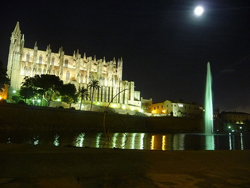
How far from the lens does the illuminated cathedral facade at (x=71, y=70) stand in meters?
79.4

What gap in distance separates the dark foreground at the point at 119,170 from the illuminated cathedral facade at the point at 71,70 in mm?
75475

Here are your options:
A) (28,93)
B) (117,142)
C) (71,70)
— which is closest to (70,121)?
(28,93)

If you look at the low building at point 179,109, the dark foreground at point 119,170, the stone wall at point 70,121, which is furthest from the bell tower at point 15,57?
the dark foreground at point 119,170

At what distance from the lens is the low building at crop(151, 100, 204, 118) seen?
308ft

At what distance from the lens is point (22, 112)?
4175 centimetres

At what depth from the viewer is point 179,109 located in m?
95.1

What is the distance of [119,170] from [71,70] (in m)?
90.9

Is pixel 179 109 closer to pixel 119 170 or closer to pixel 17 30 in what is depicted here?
pixel 17 30

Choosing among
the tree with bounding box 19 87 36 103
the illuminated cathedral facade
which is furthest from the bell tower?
the tree with bounding box 19 87 36 103

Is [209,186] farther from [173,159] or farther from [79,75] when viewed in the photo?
[79,75]

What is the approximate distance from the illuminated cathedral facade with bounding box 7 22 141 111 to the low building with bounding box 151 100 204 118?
36.7 feet

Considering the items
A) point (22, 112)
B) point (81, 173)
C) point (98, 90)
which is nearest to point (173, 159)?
point (81, 173)

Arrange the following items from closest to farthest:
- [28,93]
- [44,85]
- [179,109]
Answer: [28,93] → [44,85] → [179,109]

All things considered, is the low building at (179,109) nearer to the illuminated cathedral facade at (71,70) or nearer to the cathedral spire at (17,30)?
the illuminated cathedral facade at (71,70)
